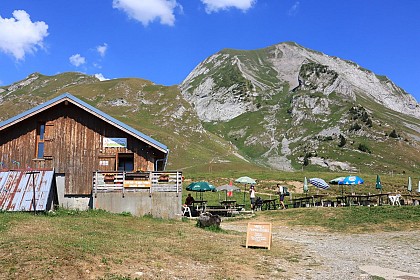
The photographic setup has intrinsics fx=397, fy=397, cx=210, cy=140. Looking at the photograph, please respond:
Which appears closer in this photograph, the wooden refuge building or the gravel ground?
the gravel ground

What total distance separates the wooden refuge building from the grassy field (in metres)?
5.39

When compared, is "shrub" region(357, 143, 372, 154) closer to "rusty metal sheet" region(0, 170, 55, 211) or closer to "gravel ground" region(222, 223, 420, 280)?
"gravel ground" region(222, 223, 420, 280)

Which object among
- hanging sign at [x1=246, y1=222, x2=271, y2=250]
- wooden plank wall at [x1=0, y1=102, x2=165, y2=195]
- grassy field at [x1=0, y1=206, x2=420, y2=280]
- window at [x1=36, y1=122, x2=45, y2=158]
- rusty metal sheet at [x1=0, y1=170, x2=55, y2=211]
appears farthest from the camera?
window at [x1=36, y1=122, x2=45, y2=158]

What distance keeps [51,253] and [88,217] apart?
10837 mm

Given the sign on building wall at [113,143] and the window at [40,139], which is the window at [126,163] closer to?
the sign on building wall at [113,143]

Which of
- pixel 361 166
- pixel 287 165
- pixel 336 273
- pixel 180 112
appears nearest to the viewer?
pixel 336 273

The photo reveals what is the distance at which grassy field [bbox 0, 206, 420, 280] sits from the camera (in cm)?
1022

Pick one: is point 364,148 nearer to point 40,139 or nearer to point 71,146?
point 71,146

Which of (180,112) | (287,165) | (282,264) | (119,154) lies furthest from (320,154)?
(282,264)

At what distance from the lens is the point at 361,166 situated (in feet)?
495

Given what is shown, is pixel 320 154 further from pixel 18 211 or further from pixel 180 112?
pixel 18 211

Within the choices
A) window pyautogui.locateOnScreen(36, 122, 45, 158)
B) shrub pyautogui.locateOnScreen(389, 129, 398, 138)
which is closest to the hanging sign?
window pyautogui.locateOnScreen(36, 122, 45, 158)

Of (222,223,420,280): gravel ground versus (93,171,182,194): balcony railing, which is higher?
(93,171,182,194): balcony railing

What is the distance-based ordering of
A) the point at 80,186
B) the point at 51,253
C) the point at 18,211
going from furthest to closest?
1. the point at 80,186
2. the point at 18,211
3. the point at 51,253
